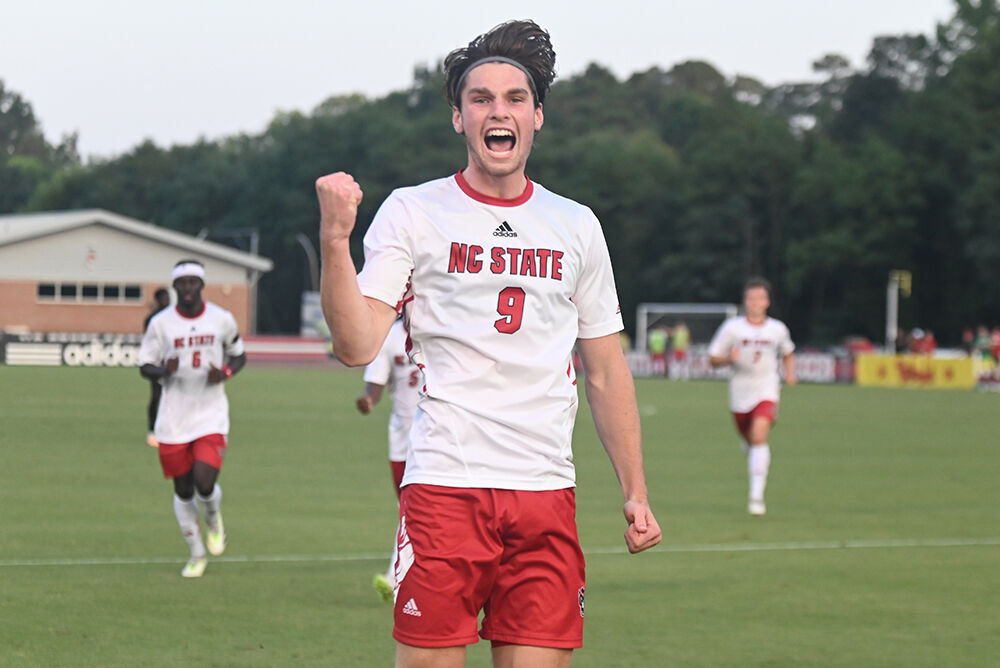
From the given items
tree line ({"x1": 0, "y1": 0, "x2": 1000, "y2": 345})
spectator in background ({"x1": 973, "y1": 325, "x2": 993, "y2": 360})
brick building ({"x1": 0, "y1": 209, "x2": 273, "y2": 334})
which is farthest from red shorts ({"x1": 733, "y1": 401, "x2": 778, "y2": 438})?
tree line ({"x1": 0, "y1": 0, "x2": 1000, "y2": 345})

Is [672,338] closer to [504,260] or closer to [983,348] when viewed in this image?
[983,348]

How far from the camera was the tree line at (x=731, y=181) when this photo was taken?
81.9 m

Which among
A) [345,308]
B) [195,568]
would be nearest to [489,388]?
[345,308]

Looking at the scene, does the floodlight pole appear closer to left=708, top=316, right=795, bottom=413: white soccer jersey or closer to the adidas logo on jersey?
left=708, top=316, right=795, bottom=413: white soccer jersey

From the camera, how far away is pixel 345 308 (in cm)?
434

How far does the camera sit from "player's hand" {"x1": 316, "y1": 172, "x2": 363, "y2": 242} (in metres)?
4.17

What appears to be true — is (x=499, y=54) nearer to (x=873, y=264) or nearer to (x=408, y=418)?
(x=408, y=418)

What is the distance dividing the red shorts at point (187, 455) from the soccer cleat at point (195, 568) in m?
0.69

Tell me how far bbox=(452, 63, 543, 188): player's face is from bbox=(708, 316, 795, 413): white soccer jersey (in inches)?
465

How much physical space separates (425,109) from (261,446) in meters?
112

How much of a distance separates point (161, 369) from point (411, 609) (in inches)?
291

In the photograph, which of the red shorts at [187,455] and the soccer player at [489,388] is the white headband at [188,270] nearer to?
the red shorts at [187,455]

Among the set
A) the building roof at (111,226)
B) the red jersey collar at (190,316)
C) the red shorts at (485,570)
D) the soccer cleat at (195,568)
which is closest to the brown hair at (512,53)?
the red shorts at (485,570)

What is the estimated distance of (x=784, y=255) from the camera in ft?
297
